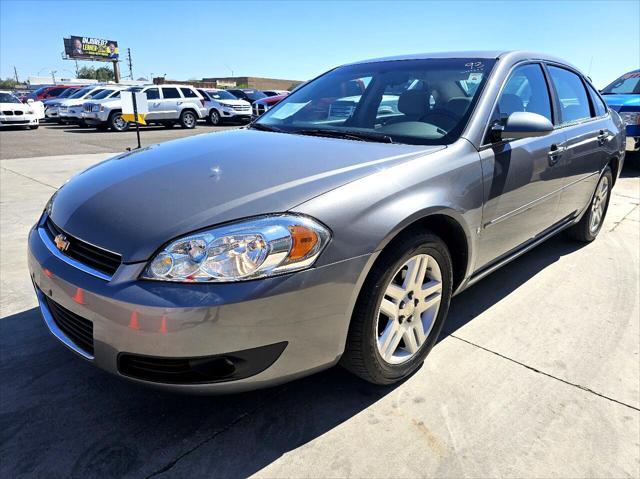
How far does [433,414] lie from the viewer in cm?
216

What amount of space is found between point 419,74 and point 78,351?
96.9 inches

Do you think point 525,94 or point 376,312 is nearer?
point 376,312

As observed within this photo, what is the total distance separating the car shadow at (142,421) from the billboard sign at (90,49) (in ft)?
223

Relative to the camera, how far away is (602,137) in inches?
156

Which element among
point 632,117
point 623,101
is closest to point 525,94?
point 632,117

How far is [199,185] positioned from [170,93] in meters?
18.1

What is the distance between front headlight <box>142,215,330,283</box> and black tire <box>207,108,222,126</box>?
1951 cm

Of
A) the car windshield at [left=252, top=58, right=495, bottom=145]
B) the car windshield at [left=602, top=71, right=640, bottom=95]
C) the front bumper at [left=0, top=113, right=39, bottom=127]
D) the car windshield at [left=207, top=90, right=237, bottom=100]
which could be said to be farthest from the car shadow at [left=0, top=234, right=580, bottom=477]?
the car windshield at [left=207, top=90, right=237, bottom=100]

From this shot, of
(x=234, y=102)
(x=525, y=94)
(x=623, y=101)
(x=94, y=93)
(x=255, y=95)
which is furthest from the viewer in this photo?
(x=255, y=95)

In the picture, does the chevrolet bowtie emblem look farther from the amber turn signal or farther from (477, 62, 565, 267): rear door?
(477, 62, 565, 267): rear door

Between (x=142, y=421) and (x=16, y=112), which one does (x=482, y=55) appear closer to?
(x=142, y=421)

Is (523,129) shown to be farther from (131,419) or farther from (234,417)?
(131,419)

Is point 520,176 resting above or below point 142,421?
above

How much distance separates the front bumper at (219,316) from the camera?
64.6 inches
